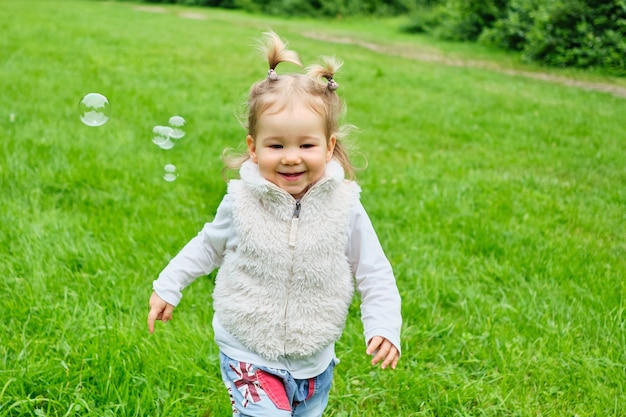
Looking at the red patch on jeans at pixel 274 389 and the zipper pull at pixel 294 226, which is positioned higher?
the zipper pull at pixel 294 226

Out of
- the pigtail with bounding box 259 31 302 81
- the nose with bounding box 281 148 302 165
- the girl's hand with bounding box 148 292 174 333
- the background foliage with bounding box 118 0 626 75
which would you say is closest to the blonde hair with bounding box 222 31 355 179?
the pigtail with bounding box 259 31 302 81

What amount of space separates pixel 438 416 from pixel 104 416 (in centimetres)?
130

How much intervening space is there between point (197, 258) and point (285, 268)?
0.33 meters

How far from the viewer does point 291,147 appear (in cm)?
197

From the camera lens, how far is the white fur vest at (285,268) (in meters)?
1.97

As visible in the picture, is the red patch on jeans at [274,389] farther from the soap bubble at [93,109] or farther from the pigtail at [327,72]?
the soap bubble at [93,109]

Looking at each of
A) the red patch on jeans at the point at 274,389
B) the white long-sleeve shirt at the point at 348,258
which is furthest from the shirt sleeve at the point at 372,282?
the red patch on jeans at the point at 274,389

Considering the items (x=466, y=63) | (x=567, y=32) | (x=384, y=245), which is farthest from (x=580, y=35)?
(x=384, y=245)

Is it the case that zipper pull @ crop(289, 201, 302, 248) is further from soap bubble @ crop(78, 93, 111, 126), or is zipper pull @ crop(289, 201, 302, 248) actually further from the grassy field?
soap bubble @ crop(78, 93, 111, 126)

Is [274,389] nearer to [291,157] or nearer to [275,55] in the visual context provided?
[291,157]

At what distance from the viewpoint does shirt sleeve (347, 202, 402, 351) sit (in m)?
1.97

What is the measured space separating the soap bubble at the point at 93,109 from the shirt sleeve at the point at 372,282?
193cm

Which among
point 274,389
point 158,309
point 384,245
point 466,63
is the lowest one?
point 466,63

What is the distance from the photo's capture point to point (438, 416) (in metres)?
2.52
